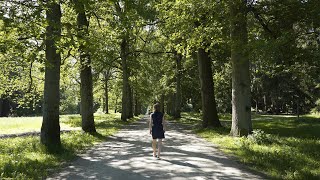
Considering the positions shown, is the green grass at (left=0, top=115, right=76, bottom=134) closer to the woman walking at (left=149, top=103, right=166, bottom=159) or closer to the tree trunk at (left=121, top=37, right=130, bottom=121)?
the tree trunk at (left=121, top=37, right=130, bottom=121)

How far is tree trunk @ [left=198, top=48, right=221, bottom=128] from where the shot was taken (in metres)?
20.8

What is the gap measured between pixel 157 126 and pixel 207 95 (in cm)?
1032

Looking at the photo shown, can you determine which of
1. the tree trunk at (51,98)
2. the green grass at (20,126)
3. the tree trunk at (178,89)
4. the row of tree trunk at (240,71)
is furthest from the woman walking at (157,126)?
the tree trunk at (178,89)

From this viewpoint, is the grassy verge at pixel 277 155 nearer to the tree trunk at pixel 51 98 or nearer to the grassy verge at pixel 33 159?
the grassy verge at pixel 33 159

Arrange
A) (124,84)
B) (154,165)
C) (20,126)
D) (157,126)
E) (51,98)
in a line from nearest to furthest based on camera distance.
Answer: (154,165) → (157,126) → (51,98) → (20,126) → (124,84)

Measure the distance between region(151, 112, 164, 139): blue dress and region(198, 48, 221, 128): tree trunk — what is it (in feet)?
32.7

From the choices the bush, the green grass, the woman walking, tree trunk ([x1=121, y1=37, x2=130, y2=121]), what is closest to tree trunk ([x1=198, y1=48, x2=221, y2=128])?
the bush

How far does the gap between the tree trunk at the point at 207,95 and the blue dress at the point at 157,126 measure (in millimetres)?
9957

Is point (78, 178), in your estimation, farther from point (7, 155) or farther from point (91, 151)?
point (91, 151)

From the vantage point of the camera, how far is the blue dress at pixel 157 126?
36.4 ft

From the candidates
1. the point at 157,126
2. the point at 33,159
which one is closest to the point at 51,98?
the point at 33,159

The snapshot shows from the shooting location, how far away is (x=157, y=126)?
1119 cm

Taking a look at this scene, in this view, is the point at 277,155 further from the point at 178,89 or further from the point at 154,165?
the point at 178,89

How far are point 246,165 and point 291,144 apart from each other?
400 cm
